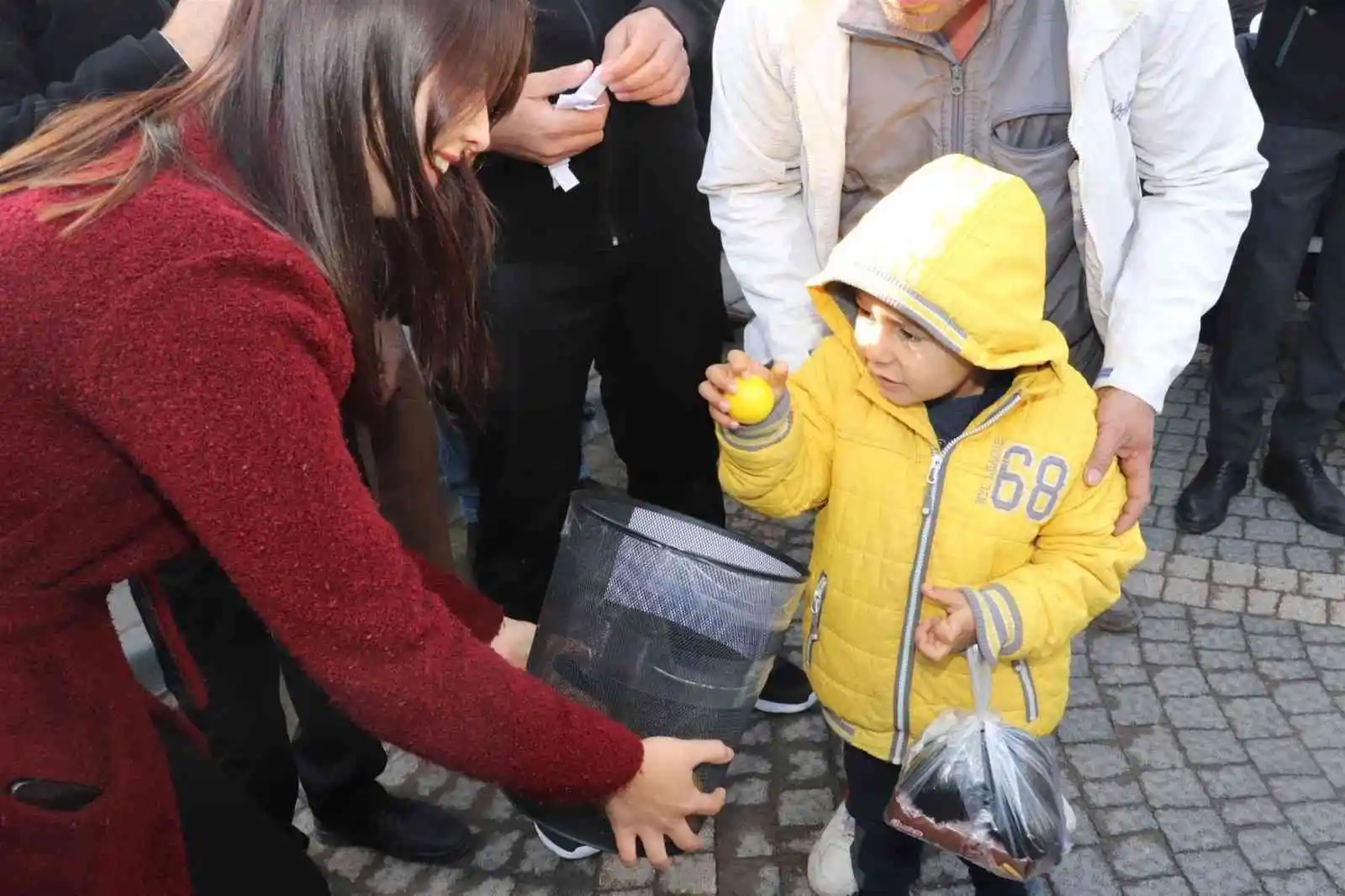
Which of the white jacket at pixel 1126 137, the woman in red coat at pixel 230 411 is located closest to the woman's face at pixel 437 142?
the woman in red coat at pixel 230 411

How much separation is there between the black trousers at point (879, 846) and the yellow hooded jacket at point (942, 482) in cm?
17

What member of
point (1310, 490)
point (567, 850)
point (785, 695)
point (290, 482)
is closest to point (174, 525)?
point (290, 482)

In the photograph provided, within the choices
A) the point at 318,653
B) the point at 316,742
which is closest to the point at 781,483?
the point at 318,653

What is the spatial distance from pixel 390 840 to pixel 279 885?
1238 mm

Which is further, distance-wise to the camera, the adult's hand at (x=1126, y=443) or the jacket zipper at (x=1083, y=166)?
the adult's hand at (x=1126, y=443)

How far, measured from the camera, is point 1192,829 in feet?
9.30

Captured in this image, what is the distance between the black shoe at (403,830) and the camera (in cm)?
287

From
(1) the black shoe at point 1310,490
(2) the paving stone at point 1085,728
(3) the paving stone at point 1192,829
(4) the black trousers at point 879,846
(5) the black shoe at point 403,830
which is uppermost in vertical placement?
(4) the black trousers at point 879,846

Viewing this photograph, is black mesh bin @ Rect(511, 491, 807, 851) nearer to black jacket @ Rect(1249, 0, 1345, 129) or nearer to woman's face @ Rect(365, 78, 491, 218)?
woman's face @ Rect(365, 78, 491, 218)

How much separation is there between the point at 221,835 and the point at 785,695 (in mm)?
1952

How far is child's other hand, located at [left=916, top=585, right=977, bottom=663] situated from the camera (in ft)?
6.18

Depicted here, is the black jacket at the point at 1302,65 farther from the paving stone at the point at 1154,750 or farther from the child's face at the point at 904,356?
the child's face at the point at 904,356

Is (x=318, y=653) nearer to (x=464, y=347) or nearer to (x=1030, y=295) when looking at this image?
(x=464, y=347)

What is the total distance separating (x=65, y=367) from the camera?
3.65 ft
